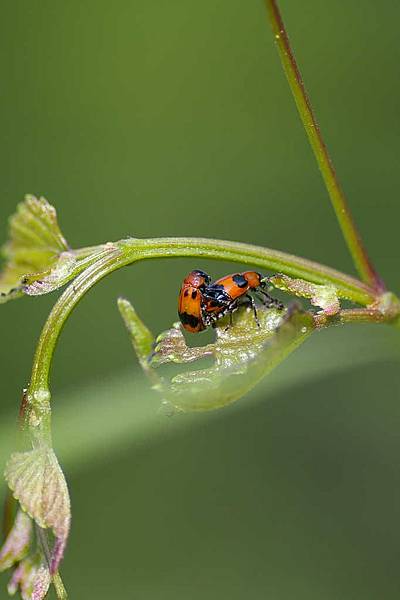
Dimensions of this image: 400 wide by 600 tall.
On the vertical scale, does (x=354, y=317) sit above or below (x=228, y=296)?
below

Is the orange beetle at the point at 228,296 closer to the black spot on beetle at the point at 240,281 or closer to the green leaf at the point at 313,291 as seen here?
the black spot on beetle at the point at 240,281

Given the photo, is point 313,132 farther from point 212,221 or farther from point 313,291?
point 212,221

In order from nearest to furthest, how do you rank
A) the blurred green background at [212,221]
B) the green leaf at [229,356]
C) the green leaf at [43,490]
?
the green leaf at [229,356], the green leaf at [43,490], the blurred green background at [212,221]

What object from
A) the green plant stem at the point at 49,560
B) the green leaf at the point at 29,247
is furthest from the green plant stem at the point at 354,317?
the green plant stem at the point at 49,560

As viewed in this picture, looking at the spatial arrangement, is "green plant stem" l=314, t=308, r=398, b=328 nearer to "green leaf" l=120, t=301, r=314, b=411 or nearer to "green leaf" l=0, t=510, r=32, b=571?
"green leaf" l=120, t=301, r=314, b=411

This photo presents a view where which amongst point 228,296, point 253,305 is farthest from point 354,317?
point 228,296

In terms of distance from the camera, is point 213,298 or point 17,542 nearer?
point 17,542
